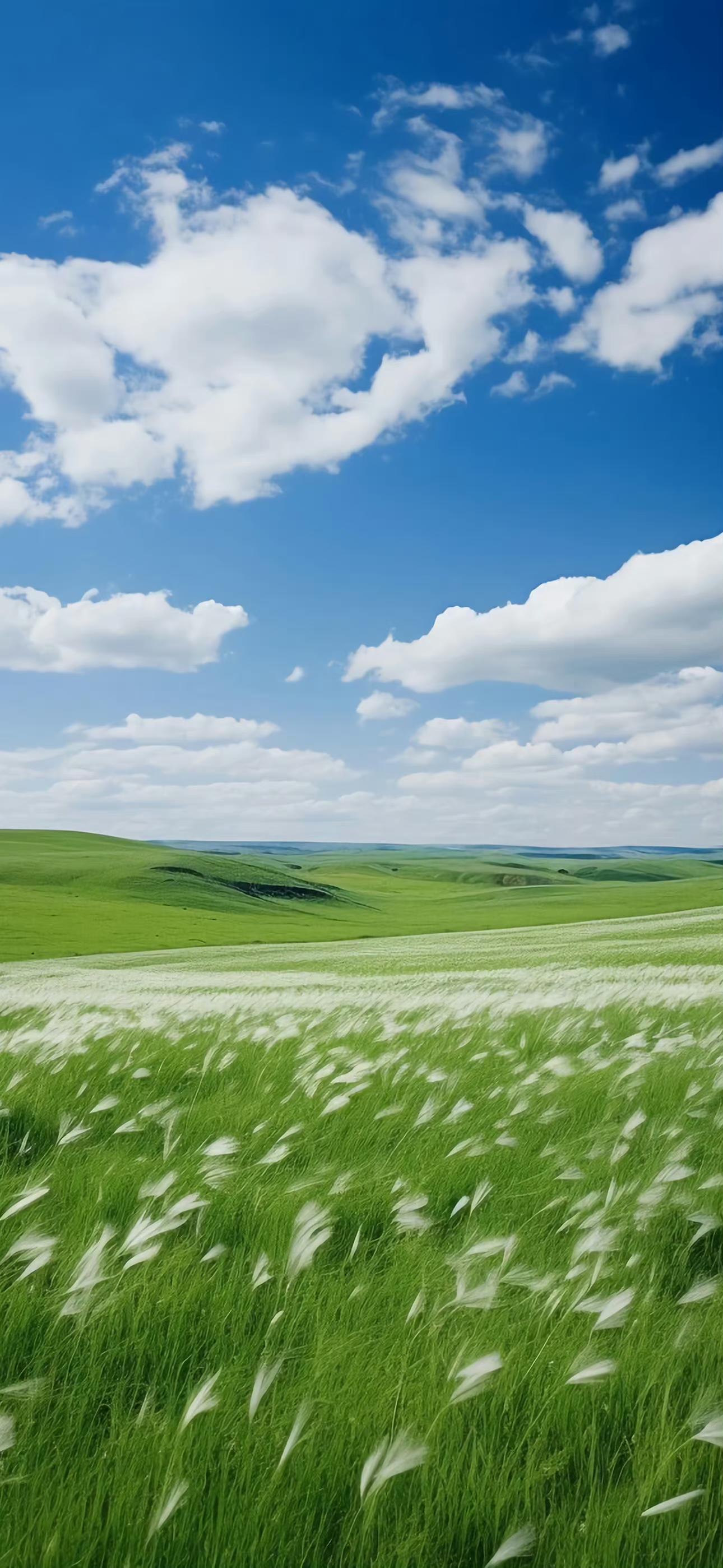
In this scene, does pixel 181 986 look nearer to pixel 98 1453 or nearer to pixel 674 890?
pixel 98 1453

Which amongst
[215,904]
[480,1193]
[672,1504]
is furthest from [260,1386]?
[215,904]

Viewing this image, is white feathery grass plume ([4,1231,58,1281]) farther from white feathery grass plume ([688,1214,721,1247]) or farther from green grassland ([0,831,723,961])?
green grassland ([0,831,723,961])

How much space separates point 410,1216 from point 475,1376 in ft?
3.82

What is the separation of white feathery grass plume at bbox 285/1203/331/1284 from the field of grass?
2 centimetres

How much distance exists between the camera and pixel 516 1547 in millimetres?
1728

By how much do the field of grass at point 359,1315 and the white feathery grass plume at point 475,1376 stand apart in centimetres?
1

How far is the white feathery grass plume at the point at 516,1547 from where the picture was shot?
1.71m

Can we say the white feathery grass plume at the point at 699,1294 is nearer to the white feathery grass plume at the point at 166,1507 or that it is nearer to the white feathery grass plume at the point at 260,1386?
the white feathery grass plume at the point at 260,1386

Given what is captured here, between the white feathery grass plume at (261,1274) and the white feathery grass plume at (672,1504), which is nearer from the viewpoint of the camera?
the white feathery grass plume at (672,1504)

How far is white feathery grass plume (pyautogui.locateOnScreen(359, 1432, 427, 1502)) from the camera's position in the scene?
1.81 meters

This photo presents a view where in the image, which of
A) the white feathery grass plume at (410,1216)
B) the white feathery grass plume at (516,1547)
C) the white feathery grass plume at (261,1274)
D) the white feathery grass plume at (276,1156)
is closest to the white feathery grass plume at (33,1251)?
the white feathery grass plume at (261,1274)

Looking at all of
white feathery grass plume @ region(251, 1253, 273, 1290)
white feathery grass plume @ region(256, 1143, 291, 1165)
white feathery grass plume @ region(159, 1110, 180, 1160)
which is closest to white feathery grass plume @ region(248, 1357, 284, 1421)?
white feathery grass plume @ region(251, 1253, 273, 1290)

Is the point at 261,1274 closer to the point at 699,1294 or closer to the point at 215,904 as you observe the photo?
the point at 699,1294

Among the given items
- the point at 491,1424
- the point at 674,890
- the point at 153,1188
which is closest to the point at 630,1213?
Result: the point at 491,1424
